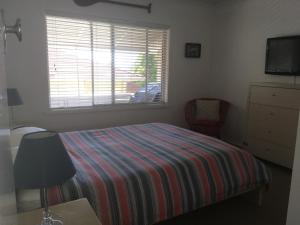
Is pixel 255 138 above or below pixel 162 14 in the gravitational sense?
below

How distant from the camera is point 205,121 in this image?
408 centimetres

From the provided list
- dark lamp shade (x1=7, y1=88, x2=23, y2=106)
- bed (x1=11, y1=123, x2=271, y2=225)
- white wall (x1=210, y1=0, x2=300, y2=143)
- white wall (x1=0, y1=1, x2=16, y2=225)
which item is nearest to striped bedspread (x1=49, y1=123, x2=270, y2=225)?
bed (x1=11, y1=123, x2=271, y2=225)

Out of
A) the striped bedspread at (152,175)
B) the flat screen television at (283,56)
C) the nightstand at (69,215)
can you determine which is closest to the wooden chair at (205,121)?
the flat screen television at (283,56)

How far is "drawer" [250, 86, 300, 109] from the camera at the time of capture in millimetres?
3167

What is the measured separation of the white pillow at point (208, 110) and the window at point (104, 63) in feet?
2.12

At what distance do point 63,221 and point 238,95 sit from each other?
3.76m

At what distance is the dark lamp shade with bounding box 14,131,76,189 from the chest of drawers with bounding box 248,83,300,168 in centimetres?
313

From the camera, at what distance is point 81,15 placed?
346 cm

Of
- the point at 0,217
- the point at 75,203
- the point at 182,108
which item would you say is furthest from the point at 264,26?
the point at 0,217

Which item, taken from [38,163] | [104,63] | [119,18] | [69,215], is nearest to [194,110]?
[104,63]

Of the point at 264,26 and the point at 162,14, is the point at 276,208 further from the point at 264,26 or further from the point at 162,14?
the point at 162,14

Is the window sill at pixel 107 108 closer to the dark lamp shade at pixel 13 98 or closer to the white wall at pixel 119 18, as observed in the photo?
the white wall at pixel 119 18

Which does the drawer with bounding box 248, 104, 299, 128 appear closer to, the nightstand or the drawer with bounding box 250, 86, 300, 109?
the drawer with bounding box 250, 86, 300, 109

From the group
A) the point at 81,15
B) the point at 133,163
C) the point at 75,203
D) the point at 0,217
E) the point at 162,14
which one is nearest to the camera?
the point at 0,217
